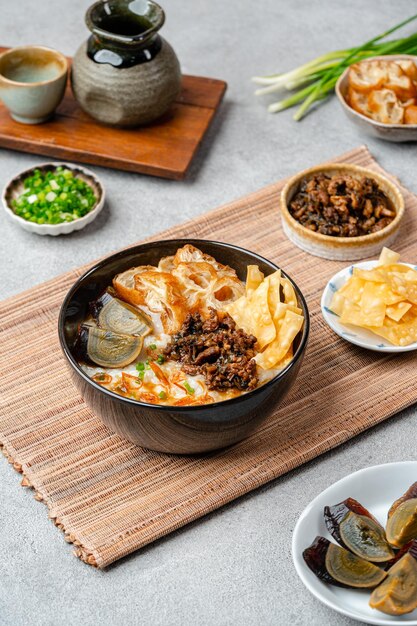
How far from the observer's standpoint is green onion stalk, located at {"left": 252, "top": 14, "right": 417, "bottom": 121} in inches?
167

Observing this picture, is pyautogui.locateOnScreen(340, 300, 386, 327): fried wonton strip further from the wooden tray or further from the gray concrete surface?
the wooden tray

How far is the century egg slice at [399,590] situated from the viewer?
2.11 m

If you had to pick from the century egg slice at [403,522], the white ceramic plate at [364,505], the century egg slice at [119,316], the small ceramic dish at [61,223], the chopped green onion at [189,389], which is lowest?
the small ceramic dish at [61,223]

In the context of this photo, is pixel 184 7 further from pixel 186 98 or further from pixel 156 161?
pixel 156 161

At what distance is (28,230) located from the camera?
359 centimetres

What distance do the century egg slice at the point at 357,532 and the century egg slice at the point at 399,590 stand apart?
0.07 m

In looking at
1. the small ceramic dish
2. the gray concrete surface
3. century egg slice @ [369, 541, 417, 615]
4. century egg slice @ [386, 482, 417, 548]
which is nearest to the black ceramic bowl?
the gray concrete surface

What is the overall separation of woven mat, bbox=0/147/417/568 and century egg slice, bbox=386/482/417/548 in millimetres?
371

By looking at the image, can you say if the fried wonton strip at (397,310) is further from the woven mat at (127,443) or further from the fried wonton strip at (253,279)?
the fried wonton strip at (253,279)

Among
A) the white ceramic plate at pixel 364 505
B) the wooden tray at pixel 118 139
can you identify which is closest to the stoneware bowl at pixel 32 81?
the wooden tray at pixel 118 139

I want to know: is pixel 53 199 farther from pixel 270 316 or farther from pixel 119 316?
pixel 270 316

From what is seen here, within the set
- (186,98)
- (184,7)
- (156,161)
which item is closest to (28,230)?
(156,161)

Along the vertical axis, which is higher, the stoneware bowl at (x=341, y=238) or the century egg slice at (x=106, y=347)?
the century egg slice at (x=106, y=347)

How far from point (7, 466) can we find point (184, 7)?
3.38 m
